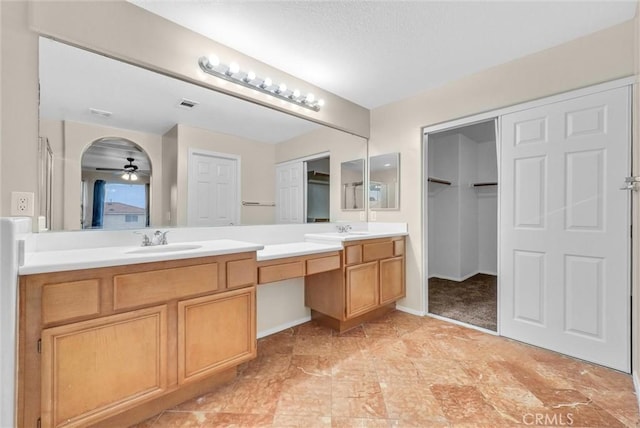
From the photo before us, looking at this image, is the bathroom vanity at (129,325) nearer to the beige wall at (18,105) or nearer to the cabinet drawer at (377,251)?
the beige wall at (18,105)

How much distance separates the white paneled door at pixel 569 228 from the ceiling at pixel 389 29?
523 mm

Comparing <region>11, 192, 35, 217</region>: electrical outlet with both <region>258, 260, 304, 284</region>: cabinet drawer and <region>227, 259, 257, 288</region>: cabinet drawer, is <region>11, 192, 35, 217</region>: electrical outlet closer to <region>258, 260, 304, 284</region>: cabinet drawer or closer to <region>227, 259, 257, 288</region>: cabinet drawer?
<region>227, 259, 257, 288</region>: cabinet drawer

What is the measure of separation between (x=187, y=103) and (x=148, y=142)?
40cm

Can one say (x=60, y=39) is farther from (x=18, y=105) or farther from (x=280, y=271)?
(x=280, y=271)

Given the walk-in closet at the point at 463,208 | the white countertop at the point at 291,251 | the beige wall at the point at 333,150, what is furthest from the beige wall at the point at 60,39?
the walk-in closet at the point at 463,208

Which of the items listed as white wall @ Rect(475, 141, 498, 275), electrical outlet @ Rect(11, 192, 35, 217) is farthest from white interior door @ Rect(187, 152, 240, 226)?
white wall @ Rect(475, 141, 498, 275)

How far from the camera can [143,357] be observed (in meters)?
1.30

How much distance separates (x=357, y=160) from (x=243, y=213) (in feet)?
5.00

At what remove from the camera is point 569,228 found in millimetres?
1985

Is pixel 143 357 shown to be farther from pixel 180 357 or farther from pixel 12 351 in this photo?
pixel 12 351

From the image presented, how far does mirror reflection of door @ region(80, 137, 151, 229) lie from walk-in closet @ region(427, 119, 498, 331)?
3537mm

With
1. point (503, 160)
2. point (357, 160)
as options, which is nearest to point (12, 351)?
point (357, 160)

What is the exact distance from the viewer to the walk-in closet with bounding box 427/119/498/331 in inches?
163

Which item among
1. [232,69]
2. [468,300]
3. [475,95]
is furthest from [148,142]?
[468,300]
